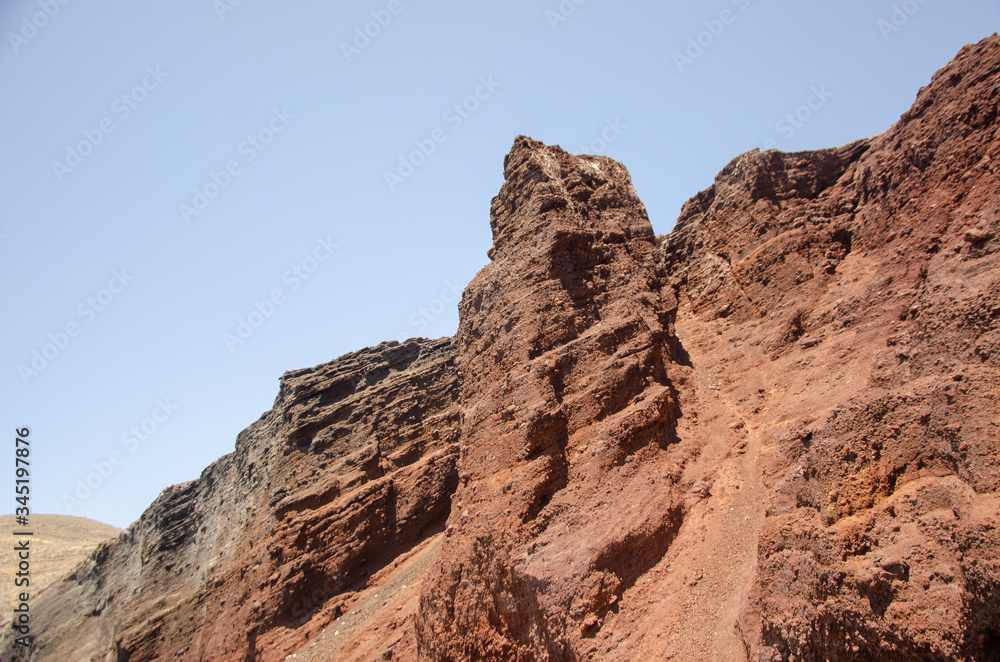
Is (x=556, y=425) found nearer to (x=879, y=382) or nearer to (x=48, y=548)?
(x=879, y=382)

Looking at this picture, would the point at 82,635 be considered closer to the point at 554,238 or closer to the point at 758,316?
the point at 554,238

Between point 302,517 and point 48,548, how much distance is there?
61.0 m

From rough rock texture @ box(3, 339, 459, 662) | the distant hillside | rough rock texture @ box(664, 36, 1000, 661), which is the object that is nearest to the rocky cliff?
rough rock texture @ box(664, 36, 1000, 661)

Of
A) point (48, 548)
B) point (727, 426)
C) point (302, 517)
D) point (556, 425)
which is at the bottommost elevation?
point (727, 426)

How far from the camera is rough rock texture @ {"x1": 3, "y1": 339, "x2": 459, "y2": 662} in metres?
19.5

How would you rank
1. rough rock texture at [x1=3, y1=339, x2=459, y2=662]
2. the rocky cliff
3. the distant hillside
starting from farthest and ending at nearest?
the distant hillside < rough rock texture at [x1=3, y1=339, x2=459, y2=662] < the rocky cliff

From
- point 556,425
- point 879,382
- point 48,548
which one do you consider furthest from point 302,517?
point 48,548

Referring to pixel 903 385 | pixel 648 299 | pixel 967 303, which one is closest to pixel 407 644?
pixel 648 299

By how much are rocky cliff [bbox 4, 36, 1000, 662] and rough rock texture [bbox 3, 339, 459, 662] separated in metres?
0.42

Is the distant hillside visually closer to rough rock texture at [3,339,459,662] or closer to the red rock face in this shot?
rough rock texture at [3,339,459,662]

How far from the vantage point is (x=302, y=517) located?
2120 cm

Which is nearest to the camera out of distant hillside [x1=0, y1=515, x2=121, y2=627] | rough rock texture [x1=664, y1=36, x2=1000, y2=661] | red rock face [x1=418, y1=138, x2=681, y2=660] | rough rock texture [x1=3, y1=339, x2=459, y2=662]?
rough rock texture [x1=664, y1=36, x2=1000, y2=661]

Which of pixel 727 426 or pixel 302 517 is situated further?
pixel 302 517

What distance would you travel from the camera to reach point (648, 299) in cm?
1195
